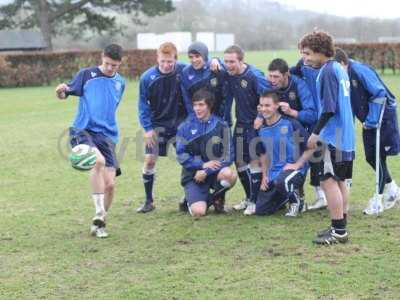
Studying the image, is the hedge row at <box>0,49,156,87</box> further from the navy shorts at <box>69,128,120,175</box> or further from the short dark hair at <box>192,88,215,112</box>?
the navy shorts at <box>69,128,120,175</box>

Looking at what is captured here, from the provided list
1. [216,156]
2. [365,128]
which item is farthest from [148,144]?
[365,128]

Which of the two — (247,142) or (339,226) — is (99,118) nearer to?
(247,142)

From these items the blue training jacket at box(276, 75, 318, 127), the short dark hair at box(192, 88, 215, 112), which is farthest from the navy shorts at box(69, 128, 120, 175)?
the blue training jacket at box(276, 75, 318, 127)

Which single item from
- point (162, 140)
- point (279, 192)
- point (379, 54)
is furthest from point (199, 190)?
point (379, 54)

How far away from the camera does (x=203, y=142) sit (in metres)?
7.39

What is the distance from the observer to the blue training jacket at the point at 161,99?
24.1ft

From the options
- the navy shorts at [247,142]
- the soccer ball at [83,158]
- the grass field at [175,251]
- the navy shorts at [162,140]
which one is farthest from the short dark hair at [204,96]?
the soccer ball at [83,158]

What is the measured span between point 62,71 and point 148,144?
25850 millimetres

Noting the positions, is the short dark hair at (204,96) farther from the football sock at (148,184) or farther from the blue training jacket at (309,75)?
the football sock at (148,184)

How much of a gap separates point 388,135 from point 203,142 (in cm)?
199

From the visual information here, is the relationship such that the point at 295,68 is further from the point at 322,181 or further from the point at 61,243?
the point at 61,243

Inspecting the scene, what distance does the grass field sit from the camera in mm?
4805

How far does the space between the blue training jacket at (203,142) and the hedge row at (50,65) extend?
2520 cm

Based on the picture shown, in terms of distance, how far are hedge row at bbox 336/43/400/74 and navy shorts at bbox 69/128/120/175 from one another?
2546 cm
